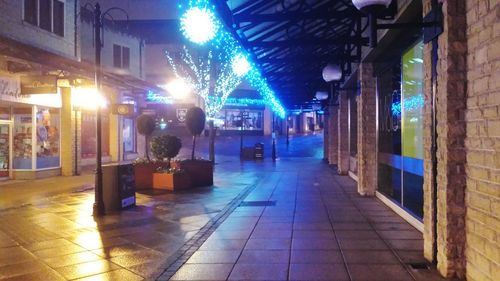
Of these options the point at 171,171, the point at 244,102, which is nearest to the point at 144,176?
the point at 171,171

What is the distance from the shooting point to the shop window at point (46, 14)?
15462mm

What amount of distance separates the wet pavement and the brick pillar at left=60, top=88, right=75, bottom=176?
21.1 ft

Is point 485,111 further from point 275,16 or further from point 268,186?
point 268,186

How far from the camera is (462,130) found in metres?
4.64

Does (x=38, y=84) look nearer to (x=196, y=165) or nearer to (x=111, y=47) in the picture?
(x=196, y=165)

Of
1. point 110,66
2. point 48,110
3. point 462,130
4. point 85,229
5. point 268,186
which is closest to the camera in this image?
point 462,130

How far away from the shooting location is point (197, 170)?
13.8m

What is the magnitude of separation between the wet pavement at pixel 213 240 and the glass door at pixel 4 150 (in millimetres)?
5712

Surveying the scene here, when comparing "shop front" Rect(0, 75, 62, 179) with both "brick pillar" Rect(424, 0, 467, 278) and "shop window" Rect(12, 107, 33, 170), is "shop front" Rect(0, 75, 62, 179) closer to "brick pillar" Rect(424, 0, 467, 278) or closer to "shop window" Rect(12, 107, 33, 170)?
"shop window" Rect(12, 107, 33, 170)

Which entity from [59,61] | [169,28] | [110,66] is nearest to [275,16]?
[59,61]

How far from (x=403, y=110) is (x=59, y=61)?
10.8 metres

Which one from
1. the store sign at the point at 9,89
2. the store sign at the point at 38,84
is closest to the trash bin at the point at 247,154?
the store sign at the point at 38,84

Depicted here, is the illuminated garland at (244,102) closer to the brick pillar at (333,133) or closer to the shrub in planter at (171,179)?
the brick pillar at (333,133)

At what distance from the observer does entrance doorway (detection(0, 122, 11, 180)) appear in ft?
53.3
